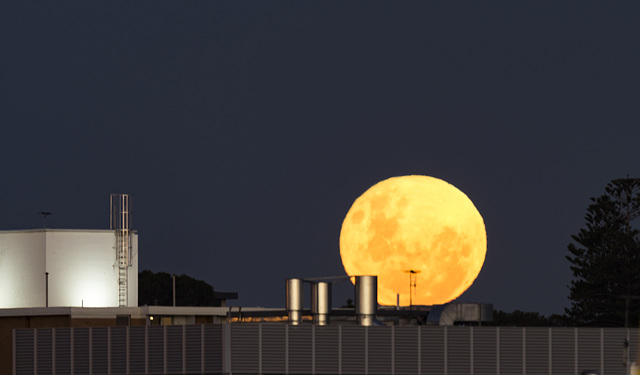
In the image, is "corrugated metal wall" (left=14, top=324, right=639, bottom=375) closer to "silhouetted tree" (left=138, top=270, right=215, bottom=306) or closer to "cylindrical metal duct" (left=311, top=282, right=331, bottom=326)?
"cylindrical metal duct" (left=311, top=282, right=331, bottom=326)

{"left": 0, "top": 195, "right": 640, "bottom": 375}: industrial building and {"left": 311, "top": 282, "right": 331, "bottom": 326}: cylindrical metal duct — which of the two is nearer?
{"left": 0, "top": 195, "right": 640, "bottom": 375}: industrial building

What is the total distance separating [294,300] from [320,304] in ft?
4.05

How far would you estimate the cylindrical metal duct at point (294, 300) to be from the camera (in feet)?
201

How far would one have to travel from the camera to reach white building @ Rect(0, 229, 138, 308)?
96625 millimetres

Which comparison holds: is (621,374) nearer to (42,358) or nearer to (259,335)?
(259,335)

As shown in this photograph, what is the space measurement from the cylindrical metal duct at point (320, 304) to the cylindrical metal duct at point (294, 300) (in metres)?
0.71

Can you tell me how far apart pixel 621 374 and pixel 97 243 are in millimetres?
50267

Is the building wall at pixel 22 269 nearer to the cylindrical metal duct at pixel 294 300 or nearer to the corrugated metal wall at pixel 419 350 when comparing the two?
the cylindrical metal duct at pixel 294 300

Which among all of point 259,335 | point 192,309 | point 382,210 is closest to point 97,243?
point 192,309

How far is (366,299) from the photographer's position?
61.1 meters

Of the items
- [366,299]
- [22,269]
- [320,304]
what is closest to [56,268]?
[22,269]

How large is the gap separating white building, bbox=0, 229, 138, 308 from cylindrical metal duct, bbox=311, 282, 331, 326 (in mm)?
37630

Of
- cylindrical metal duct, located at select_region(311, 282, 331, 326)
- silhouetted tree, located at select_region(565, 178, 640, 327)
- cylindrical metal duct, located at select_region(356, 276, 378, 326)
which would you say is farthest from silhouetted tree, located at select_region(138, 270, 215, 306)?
cylindrical metal duct, located at select_region(356, 276, 378, 326)

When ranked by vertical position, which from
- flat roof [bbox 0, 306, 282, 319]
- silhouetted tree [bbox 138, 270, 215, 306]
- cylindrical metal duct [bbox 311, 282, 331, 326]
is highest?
cylindrical metal duct [bbox 311, 282, 331, 326]
